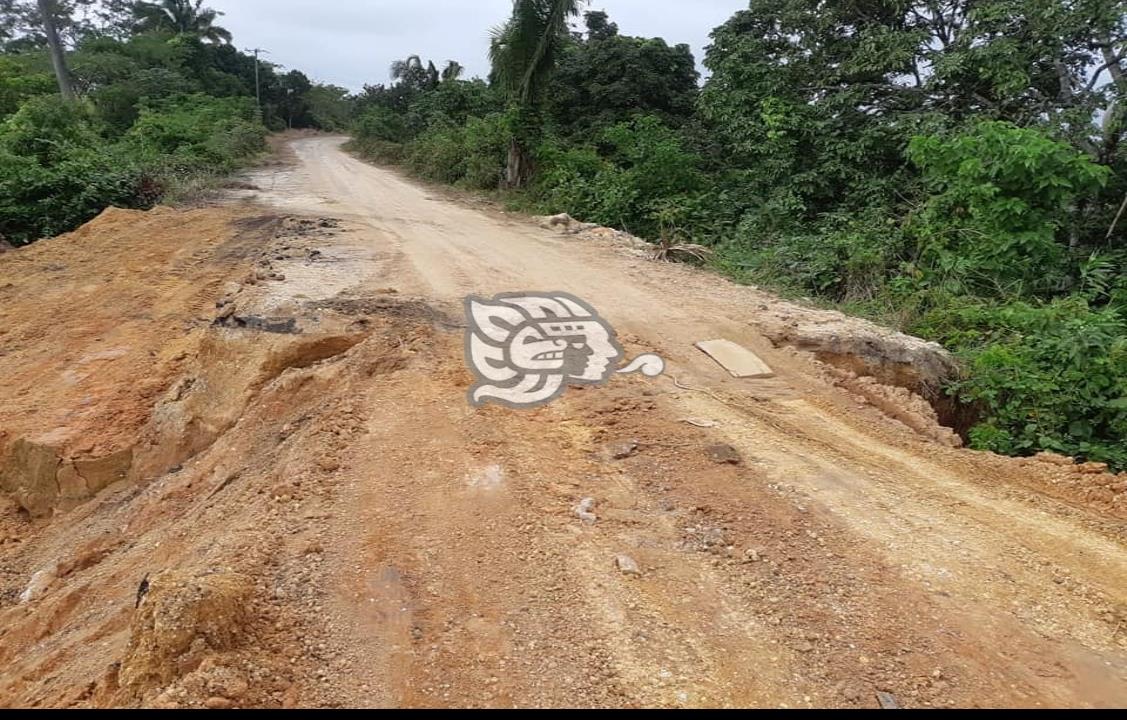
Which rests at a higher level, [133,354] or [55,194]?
[55,194]

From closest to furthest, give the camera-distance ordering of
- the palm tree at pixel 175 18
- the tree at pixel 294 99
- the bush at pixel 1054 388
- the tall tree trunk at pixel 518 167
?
the bush at pixel 1054 388 < the tall tree trunk at pixel 518 167 < the palm tree at pixel 175 18 < the tree at pixel 294 99

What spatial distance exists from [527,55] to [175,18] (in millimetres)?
29547

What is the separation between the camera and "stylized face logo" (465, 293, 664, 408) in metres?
4.28

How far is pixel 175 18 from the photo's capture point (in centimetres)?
3275

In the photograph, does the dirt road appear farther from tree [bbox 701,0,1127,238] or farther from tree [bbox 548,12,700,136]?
tree [bbox 548,12,700,136]

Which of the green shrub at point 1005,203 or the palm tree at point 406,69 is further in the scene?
the palm tree at point 406,69

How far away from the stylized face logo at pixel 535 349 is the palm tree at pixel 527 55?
→ 28.1 ft

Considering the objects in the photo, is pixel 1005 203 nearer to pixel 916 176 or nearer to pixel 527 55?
pixel 916 176

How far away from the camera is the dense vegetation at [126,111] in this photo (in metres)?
9.67

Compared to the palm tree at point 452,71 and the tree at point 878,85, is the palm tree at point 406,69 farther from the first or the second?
the tree at point 878,85

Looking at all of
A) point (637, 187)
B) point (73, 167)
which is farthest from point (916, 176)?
point (73, 167)

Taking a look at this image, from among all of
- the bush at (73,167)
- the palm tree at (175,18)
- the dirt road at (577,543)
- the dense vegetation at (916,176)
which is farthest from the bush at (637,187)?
the palm tree at (175,18)

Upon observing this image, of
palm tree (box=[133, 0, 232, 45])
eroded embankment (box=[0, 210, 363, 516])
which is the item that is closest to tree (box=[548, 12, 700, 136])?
eroded embankment (box=[0, 210, 363, 516])

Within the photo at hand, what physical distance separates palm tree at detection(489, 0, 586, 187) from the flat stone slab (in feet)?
31.1
